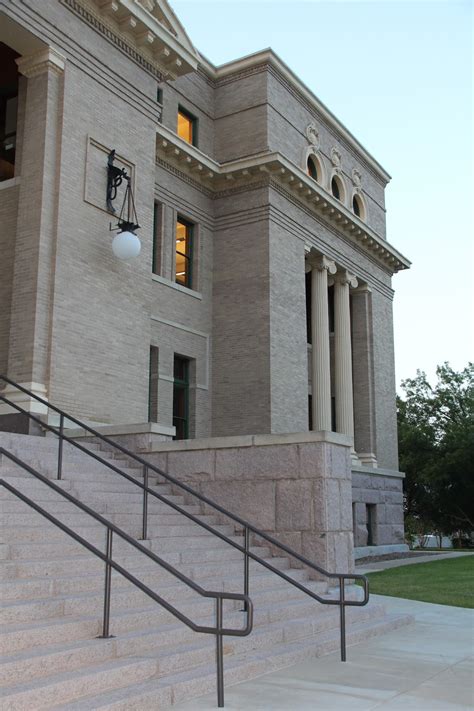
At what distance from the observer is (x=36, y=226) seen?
15039mm

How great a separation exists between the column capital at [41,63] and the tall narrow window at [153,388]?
7840 millimetres

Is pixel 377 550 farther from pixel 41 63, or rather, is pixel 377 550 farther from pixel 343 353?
pixel 41 63

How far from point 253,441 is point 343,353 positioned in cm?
1735

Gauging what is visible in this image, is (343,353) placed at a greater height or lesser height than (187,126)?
lesser

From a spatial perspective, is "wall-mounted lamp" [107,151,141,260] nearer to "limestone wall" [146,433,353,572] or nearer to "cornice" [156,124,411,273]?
"cornice" [156,124,411,273]

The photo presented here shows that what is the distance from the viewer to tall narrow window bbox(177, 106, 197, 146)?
78.8 ft

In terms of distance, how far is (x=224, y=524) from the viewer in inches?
436

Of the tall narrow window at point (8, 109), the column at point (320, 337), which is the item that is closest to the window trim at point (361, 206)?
the column at point (320, 337)

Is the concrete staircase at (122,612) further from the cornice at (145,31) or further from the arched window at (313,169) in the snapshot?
the arched window at (313,169)

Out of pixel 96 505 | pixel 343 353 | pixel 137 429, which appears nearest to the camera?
pixel 96 505

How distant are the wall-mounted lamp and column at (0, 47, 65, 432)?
1.33m

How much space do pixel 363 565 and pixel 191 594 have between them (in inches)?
636

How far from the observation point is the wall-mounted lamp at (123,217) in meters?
15.6

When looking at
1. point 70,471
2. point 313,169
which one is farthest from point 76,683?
point 313,169
